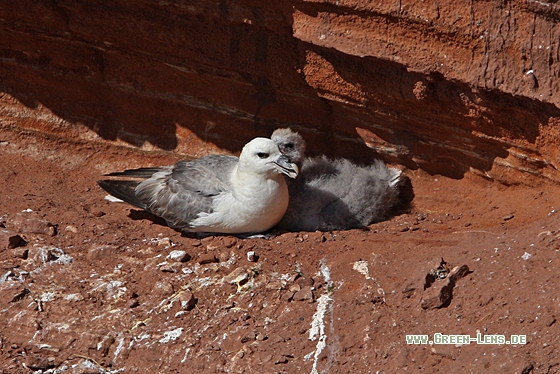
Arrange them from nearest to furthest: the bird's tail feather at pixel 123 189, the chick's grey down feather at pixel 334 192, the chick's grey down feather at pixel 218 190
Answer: the chick's grey down feather at pixel 218 190 < the chick's grey down feather at pixel 334 192 < the bird's tail feather at pixel 123 189

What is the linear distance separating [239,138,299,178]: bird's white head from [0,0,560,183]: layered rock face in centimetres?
72

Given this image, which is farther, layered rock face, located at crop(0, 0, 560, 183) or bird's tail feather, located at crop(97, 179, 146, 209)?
bird's tail feather, located at crop(97, 179, 146, 209)

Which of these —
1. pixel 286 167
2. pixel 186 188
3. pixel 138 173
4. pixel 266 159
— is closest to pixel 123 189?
pixel 138 173

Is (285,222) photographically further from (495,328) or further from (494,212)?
(495,328)

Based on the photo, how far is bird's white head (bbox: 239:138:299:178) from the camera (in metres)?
6.14

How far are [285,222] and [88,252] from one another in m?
1.45

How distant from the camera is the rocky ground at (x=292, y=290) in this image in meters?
5.00

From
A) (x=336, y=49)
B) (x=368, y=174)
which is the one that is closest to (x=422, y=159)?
(x=368, y=174)

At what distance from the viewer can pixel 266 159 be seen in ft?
20.3

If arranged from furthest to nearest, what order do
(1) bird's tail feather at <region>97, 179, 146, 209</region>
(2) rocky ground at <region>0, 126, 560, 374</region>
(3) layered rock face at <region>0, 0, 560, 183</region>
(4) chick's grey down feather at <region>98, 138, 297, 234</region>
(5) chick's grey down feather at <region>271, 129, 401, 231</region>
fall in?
(1) bird's tail feather at <region>97, 179, 146, 209</region> < (5) chick's grey down feather at <region>271, 129, 401, 231</region> < (4) chick's grey down feather at <region>98, 138, 297, 234</region> < (3) layered rock face at <region>0, 0, 560, 183</region> < (2) rocky ground at <region>0, 126, 560, 374</region>

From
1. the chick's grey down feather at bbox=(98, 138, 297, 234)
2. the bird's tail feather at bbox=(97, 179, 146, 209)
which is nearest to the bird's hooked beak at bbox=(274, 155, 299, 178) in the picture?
the chick's grey down feather at bbox=(98, 138, 297, 234)

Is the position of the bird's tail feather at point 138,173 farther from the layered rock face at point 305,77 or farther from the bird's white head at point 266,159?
the bird's white head at point 266,159

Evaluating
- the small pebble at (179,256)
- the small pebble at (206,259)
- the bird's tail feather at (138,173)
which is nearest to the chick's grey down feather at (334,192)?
the small pebble at (206,259)

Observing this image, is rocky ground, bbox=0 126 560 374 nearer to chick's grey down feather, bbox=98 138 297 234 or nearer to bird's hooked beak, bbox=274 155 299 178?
chick's grey down feather, bbox=98 138 297 234
